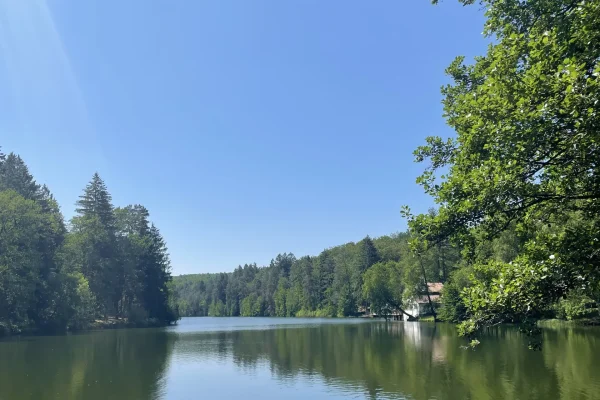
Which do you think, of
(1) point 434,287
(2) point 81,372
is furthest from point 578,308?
(1) point 434,287

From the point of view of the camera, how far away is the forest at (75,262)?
161 feet

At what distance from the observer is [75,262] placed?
68.1 metres

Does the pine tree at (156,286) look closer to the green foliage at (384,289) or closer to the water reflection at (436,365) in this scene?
the green foliage at (384,289)

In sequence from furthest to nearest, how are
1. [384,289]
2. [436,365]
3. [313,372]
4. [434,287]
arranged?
[384,289] < [434,287] < [436,365] < [313,372]

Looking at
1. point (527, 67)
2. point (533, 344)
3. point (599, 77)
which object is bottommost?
point (533, 344)

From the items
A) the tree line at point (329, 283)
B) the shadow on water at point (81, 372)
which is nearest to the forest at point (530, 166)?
the shadow on water at point (81, 372)

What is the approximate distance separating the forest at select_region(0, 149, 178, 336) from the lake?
15664 millimetres

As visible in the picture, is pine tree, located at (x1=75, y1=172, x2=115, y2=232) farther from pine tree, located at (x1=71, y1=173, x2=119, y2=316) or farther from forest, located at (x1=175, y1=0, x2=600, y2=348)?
forest, located at (x1=175, y1=0, x2=600, y2=348)

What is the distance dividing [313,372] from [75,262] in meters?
54.9

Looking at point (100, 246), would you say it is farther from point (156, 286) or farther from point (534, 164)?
point (534, 164)

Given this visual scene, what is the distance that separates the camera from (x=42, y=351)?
34062 mm

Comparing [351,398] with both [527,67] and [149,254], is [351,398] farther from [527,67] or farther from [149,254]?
[149,254]

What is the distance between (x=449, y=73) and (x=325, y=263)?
118 m

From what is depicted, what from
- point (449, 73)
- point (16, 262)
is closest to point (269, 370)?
point (449, 73)
